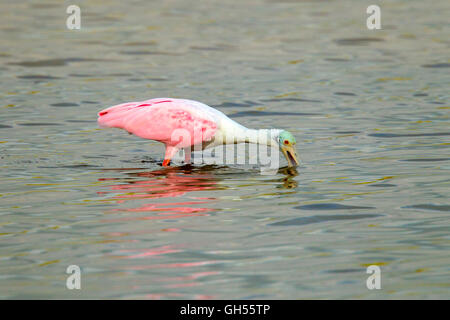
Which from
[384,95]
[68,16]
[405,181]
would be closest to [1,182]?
[405,181]

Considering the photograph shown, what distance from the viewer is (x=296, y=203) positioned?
12086 millimetres

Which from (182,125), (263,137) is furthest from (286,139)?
(182,125)

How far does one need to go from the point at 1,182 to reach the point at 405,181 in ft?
18.6

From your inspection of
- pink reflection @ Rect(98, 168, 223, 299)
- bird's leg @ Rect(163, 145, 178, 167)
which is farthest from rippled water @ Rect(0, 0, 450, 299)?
bird's leg @ Rect(163, 145, 178, 167)

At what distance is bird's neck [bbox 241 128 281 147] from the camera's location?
1488 cm

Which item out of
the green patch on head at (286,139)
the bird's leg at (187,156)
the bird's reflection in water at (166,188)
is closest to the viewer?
the bird's reflection in water at (166,188)

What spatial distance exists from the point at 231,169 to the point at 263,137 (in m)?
0.75

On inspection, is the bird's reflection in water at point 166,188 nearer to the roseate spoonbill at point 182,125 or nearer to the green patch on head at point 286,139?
the roseate spoonbill at point 182,125

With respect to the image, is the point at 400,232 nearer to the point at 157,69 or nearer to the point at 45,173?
the point at 45,173

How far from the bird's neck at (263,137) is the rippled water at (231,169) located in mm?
568

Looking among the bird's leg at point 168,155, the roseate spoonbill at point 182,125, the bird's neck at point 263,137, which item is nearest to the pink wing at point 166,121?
the roseate spoonbill at point 182,125

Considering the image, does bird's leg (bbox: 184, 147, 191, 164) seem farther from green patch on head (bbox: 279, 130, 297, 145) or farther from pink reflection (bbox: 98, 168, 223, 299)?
green patch on head (bbox: 279, 130, 297, 145)

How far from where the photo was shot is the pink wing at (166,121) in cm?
1452

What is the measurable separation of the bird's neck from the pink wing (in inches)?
24.9
